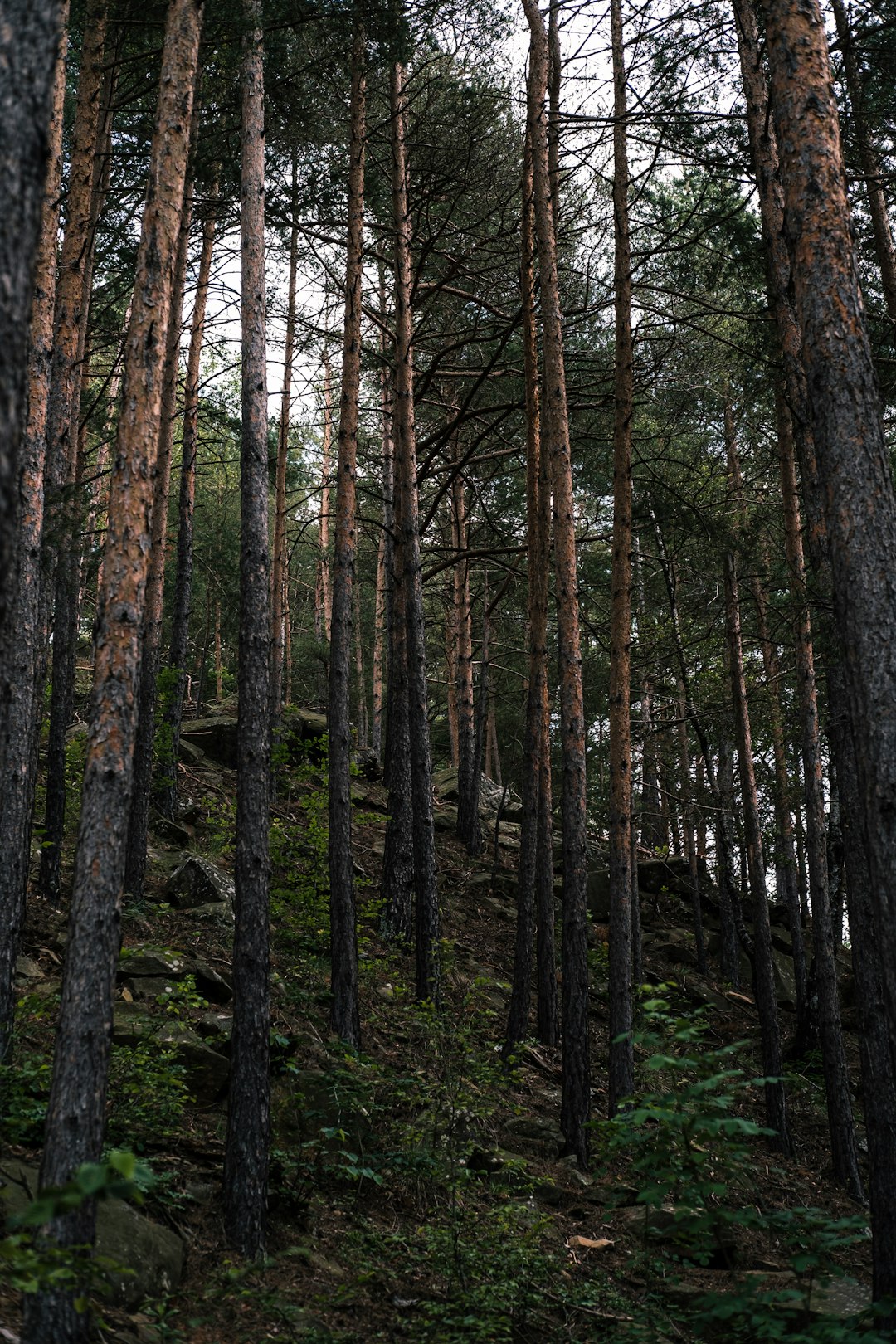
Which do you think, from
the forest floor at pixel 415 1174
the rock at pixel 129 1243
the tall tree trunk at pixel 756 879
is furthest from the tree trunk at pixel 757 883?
the rock at pixel 129 1243

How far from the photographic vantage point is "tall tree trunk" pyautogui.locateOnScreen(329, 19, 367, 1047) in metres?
9.91

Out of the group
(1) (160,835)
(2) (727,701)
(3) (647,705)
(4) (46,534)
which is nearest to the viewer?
(4) (46,534)

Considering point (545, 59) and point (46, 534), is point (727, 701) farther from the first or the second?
point (46, 534)

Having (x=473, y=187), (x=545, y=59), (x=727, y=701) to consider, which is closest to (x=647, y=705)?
(x=727, y=701)

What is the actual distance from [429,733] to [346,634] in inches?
104

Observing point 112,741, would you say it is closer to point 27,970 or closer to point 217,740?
point 27,970

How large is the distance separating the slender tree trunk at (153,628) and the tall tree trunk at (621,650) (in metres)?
5.23

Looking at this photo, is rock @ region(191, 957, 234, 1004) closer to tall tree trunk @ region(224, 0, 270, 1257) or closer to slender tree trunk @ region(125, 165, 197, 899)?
slender tree trunk @ region(125, 165, 197, 899)

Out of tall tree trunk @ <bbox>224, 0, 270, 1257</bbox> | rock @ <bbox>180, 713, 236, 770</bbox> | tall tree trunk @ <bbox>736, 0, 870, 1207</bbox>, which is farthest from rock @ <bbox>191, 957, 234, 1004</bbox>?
rock @ <bbox>180, 713, 236, 770</bbox>

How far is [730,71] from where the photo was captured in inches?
396

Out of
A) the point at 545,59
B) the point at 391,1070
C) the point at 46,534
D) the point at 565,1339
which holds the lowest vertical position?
the point at 565,1339

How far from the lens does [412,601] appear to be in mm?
11898

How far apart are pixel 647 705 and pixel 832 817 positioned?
5.94 m

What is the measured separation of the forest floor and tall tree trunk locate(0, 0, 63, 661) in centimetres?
342
